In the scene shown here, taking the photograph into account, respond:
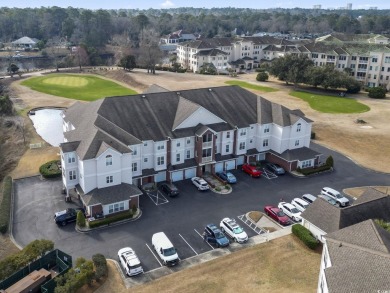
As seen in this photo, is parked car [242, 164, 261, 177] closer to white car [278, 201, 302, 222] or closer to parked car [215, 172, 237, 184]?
parked car [215, 172, 237, 184]

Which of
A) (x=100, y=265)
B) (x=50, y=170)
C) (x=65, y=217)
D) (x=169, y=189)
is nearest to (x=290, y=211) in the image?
(x=169, y=189)

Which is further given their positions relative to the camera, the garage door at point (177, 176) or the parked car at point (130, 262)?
the garage door at point (177, 176)

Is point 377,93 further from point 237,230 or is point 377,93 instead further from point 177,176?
point 237,230

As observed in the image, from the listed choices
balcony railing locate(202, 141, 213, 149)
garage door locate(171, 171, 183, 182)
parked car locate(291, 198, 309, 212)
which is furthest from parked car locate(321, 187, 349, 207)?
garage door locate(171, 171, 183, 182)

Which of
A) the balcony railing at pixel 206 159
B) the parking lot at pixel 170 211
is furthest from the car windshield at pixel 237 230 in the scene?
the balcony railing at pixel 206 159

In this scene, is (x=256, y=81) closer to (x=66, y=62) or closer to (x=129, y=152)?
(x=66, y=62)

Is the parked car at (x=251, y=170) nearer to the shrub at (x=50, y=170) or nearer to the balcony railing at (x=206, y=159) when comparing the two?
the balcony railing at (x=206, y=159)
